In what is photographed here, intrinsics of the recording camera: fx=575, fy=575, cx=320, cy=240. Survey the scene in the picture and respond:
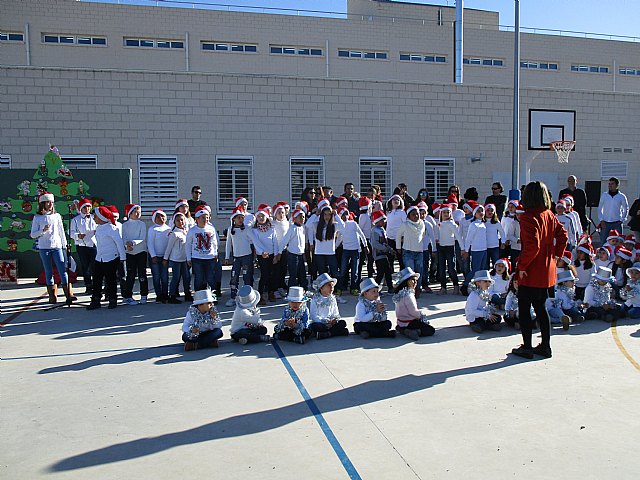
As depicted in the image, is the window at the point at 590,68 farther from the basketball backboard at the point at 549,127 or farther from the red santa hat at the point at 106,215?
the red santa hat at the point at 106,215

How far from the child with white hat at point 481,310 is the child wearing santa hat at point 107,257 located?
5773 millimetres

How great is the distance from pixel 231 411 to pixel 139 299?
617cm

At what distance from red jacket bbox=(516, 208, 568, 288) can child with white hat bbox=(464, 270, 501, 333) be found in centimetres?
150

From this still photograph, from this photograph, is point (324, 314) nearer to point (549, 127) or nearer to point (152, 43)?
point (549, 127)

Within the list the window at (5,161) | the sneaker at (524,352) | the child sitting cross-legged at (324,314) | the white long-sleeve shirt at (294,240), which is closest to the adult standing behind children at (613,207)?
the white long-sleeve shirt at (294,240)

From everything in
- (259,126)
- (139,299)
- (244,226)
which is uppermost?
(259,126)

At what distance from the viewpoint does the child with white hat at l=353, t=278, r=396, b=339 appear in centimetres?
729

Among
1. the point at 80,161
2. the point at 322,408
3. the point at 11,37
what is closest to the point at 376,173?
the point at 80,161

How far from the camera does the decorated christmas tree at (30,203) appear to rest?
13.0m

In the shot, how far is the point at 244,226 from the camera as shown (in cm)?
989

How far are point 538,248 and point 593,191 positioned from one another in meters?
15.6

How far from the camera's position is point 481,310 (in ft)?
25.2

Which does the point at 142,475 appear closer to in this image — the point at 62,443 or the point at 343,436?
the point at 62,443

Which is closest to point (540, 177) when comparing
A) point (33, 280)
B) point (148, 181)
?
point (148, 181)
